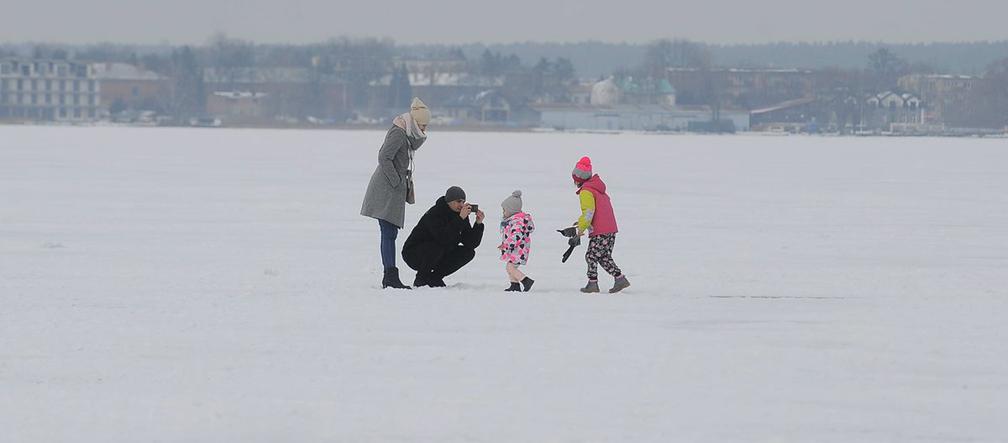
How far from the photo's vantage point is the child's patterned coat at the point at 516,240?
1041 cm

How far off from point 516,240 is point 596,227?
1.62 feet

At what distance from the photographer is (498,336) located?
8.28m

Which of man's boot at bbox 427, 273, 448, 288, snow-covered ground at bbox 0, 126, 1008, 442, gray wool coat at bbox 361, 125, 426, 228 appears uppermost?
gray wool coat at bbox 361, 125, 426, 228

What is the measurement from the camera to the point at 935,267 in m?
12.3

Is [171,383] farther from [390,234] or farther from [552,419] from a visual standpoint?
[390,234]

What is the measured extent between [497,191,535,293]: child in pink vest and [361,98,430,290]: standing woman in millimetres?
642

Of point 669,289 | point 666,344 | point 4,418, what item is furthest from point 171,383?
point 669,289

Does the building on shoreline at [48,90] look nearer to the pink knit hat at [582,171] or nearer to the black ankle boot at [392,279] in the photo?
the black ankle boot at [392,279]

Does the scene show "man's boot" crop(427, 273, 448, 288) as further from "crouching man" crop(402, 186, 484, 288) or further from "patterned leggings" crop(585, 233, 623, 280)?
"patterned leggings" crop(585, 233, 623, 280)

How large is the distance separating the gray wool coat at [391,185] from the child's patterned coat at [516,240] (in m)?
0.64

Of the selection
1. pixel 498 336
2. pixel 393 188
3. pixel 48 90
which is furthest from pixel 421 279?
pixel 48 90

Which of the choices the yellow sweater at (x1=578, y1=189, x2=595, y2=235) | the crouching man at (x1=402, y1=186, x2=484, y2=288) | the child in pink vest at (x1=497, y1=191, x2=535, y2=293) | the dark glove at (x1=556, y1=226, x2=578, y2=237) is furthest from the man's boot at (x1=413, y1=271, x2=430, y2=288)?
the yellow sweater at (x1=578, y1=189, x2=595, y2=235)

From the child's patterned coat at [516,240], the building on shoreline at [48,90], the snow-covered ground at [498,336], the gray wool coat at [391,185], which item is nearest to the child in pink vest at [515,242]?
the child's patterned coat at [516,240]

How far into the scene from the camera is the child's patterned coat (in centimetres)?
1041
